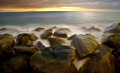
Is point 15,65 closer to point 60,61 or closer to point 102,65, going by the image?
point 60,61

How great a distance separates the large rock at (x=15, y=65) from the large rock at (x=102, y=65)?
83.9 inches

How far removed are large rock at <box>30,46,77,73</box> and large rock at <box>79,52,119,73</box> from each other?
498 mm

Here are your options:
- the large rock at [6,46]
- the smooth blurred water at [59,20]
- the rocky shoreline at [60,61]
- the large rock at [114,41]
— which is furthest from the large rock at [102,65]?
the smooth blurred water at [59,20]

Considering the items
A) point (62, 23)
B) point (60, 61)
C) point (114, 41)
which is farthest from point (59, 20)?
point (60, 61)

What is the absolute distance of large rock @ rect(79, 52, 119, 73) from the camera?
254 centimetres

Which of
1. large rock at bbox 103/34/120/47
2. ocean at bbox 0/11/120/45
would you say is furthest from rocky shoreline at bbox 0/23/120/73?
ocean at bbox 0/11/120/45

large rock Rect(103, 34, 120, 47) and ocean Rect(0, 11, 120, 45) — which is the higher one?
large rock Rect(103, 34, 120, 47)

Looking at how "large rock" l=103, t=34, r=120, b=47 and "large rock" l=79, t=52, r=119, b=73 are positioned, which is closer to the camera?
"large rock" l=79, t=52, r=119, b=73

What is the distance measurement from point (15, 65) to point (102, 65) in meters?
3.04

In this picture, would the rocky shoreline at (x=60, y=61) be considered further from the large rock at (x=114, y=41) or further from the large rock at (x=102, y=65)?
the large rock at (x=114, y=41)

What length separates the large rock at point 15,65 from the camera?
8.40 feet

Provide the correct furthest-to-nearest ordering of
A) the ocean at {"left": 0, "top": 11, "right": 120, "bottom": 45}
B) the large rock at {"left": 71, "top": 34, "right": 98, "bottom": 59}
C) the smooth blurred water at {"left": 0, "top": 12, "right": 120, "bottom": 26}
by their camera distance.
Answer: the smooth blurred water at {"left": 0, "top": 12, "right": 120, "bottom": 26} → the ocean at {"left": 0, "top": 11, "right": 120, "bottom": 45} → the large rock at {"left": 71, "top": 34, "right": 98, "bottom": 59}

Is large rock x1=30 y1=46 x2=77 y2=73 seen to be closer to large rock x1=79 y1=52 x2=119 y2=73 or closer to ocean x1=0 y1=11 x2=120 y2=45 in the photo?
large rock x1=79 y1=52 x2=119 y2=73

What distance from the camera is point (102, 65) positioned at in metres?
2.58
